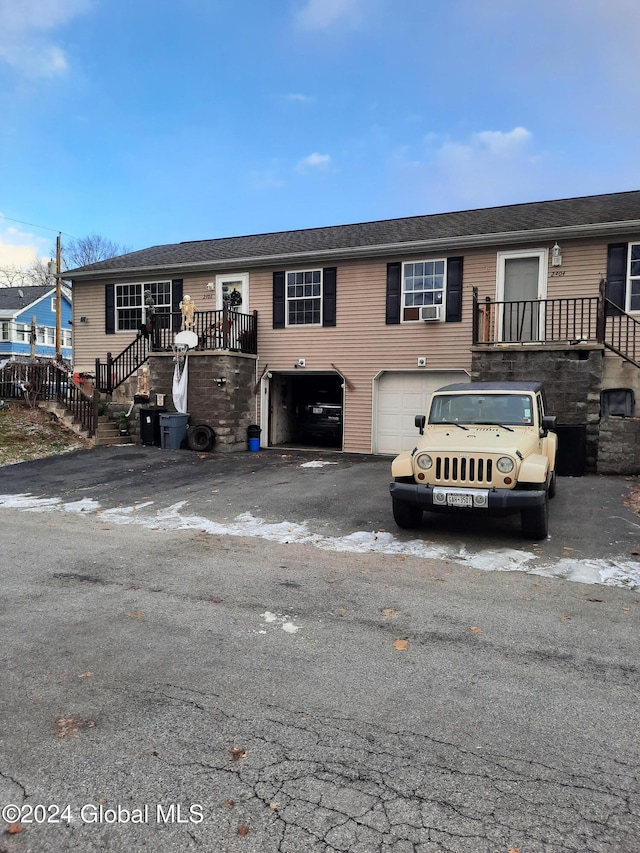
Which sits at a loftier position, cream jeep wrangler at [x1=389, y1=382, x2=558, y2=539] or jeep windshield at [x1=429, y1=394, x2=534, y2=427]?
jeep windshield at [x1=429, y1=394, x2=534, y2=427]

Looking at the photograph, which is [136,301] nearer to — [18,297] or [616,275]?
[616,275]

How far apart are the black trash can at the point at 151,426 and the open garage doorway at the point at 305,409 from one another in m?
3.31

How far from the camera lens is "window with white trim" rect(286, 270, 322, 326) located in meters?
15.8

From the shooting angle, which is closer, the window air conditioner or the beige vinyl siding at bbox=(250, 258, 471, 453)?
the window air conditioner

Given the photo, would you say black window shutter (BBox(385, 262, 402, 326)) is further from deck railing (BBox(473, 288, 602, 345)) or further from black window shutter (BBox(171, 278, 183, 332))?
black window shutter (BBox(171, 278, 183, 332))

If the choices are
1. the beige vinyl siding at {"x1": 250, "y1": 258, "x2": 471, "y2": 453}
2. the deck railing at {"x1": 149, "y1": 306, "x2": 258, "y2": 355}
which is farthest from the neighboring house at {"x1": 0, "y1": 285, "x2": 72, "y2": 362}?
the beige vinyl siding at {"x1": 250, "y1": 258, "x2": 471, "y2": 453}

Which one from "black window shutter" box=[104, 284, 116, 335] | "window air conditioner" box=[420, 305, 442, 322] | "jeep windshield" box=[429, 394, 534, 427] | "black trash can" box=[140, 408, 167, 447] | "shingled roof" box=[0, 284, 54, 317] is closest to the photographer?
"jeep windshield" box=[429, 394, 534, 427]

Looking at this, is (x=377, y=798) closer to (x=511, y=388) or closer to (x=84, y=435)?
(x=511, y=388)

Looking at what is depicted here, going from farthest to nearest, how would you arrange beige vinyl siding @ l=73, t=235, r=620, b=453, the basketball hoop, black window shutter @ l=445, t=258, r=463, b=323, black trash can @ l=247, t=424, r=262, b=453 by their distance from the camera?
1. black trash can @ l=247, t=424, r=262, b=453
2. the basketball hoop
3. black window shutter @ l=445, t=258, r=463, b=323
4. beige vinyl siding @ l=73, t=235, r=620, b=453

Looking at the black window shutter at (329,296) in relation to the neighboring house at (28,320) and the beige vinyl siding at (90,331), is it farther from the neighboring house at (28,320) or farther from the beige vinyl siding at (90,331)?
the neighboring house at (28,320)

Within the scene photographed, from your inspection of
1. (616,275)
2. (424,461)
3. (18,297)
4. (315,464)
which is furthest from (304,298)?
(18,297)

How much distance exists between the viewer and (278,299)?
16047 millimetres

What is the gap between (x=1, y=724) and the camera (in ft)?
9.33

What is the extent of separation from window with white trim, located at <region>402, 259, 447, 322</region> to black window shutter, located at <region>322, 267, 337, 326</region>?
1.98m
